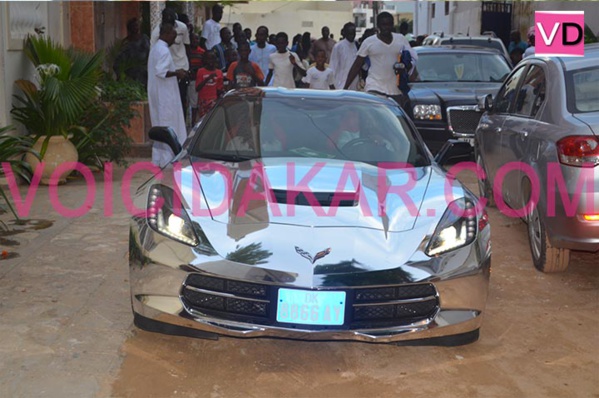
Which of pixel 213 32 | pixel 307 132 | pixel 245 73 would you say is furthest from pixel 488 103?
pixel 213 32

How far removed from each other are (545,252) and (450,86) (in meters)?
6.53

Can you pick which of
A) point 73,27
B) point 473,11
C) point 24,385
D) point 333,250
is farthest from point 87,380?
point 473,11

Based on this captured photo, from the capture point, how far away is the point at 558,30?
68.2ft

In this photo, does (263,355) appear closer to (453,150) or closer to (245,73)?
(453,150)

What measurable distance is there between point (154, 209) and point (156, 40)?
710cm

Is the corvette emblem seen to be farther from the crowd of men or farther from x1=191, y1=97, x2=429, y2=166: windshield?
the crowd of men

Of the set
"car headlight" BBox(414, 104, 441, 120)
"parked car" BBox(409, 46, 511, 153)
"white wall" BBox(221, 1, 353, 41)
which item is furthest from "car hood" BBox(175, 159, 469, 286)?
"white wall" BBox(221, 1, 353, 41)

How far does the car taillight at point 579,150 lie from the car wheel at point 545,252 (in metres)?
0.60

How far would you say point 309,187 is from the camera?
5.06 meters

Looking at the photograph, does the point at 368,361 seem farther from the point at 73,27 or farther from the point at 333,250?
the point at 73,27

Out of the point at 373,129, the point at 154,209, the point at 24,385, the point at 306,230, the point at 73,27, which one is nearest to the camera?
the point at 24,385

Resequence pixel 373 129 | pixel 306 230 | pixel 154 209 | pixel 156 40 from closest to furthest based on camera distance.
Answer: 1. pixel 306 230
2. pixel 154 209
3. pixel 373 129
4. pixel 156 40

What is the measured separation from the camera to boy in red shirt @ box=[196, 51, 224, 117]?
12.7 metres

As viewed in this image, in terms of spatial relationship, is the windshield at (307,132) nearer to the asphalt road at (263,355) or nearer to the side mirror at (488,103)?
the asphalt road at (263,355)
